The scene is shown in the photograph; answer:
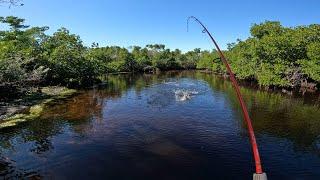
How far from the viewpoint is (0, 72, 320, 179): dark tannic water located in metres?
22.1

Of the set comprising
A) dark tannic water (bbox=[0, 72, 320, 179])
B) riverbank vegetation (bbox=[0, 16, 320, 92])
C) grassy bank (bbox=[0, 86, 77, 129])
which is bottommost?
dark tannic water (bbox=[0, 72, 320, 179])

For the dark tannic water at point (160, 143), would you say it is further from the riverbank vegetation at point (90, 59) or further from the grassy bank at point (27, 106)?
the riverbank vegetation at point (90, 59)

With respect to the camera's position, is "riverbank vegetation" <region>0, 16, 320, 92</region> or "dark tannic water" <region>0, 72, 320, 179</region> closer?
"dark tannic water" <region>0, 72, 320, 179</region>

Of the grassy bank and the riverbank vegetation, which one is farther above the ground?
the riverbank vegetation

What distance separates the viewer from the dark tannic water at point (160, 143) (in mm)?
22094

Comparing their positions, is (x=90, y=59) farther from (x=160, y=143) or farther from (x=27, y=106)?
(x=160, y=143)

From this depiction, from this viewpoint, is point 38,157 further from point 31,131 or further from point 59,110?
point 59,110

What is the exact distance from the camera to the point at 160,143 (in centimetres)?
2828

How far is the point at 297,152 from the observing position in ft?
84.7

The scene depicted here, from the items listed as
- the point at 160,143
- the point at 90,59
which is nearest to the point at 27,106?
the point at 160,143

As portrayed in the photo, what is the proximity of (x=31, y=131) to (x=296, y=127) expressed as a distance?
87.7 feet

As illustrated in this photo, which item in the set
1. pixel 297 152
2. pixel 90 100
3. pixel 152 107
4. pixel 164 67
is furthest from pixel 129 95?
pixel 164 67

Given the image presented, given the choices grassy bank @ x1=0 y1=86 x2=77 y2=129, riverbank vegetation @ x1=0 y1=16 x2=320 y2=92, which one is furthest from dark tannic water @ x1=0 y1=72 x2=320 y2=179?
riverbank vegetation @ x1=0 y1=16 x2=320 y2=92

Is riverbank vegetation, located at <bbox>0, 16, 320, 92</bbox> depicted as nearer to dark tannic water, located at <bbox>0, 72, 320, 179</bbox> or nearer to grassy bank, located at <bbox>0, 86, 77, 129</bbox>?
grassy bank, located at <bbox>0, 86, 77, 129</bbox>
